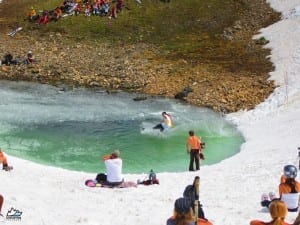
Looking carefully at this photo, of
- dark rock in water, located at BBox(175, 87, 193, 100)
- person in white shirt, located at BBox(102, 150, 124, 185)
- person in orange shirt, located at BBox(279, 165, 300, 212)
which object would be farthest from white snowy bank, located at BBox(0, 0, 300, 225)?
dark rock in water, located at BBox(175, 87, 193, 100)

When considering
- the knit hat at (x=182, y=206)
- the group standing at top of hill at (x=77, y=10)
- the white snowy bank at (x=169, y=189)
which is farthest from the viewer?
the group standing at top of hill at (x=77, y=10)

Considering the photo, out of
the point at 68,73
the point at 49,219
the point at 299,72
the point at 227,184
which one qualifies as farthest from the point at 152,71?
the point at 49,219

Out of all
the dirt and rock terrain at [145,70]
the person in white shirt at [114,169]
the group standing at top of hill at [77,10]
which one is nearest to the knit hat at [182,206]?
the person in white shirt at [114,169]

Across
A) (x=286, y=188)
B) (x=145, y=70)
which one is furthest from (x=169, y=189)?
(x=145, y=70)

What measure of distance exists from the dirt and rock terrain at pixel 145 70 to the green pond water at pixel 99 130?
1.45m

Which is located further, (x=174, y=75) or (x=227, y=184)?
(x=174, y=75)

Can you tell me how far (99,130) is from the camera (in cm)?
3147

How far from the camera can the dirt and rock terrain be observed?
36625 millimetres

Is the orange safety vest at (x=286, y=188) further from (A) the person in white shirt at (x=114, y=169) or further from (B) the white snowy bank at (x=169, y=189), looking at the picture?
(A) the person in white shirt at (x=114, y=169)

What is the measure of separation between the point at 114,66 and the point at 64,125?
10.6 metres

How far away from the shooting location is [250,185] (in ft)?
68.2

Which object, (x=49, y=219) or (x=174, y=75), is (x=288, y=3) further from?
(x=49, y=219)

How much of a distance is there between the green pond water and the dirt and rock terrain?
4.75ft

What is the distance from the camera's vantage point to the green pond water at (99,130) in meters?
27.3
